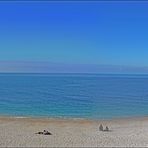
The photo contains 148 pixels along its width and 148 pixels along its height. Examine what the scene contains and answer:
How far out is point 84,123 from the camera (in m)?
30.5

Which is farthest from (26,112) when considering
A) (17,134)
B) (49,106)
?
(17,134)

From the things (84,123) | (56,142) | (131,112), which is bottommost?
(56,142)

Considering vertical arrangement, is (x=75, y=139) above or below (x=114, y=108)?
below

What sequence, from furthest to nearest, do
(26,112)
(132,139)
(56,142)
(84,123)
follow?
(26,112), (84,123), (132,139), (56,142)

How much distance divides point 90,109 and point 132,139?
19656 mm

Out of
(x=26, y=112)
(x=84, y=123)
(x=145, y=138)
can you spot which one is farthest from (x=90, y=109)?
(x=145, y=138)

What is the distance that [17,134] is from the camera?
23.1 m

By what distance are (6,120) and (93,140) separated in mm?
12519

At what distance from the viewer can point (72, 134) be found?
2369 cm

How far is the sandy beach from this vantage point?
20.1m

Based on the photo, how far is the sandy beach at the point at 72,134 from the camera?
66.0ft

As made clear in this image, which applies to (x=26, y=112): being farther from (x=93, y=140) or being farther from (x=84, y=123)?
(x=93, y=140)

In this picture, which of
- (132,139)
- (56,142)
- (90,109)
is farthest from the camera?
(90,109)

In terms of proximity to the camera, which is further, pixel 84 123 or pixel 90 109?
pixel 90 109
